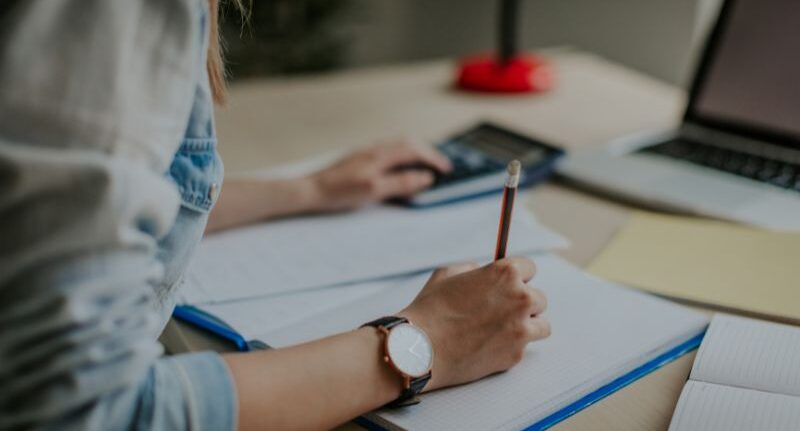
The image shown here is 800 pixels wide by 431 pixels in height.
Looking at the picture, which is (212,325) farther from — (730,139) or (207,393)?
(730,139)

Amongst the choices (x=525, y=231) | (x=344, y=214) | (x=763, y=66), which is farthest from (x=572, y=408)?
(x=763, y=66)

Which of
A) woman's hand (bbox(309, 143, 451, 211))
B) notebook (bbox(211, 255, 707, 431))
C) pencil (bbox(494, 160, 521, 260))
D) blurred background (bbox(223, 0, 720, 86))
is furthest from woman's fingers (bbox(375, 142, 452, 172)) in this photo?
blurred background (bbox(223, 0, 720, 86))

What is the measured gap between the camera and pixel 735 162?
3.43 feet

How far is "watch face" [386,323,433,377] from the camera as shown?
61 centimetres

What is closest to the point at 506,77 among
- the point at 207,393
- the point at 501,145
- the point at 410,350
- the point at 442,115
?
the point at 442,115

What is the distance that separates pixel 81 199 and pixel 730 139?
901 millimetres

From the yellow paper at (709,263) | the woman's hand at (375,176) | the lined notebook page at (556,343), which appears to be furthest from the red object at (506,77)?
the lined notebook page at (556,343)

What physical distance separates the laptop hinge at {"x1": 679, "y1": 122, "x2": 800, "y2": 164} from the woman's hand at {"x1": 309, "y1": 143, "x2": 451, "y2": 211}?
1.17 ft

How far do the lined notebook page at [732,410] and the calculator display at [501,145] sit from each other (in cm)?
48

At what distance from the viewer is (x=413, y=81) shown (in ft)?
5.10

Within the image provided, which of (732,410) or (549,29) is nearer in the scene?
(732,410)

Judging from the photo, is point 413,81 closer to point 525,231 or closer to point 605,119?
point 605,119

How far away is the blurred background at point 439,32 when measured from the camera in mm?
2232

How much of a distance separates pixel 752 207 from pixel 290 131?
67 centimetres
